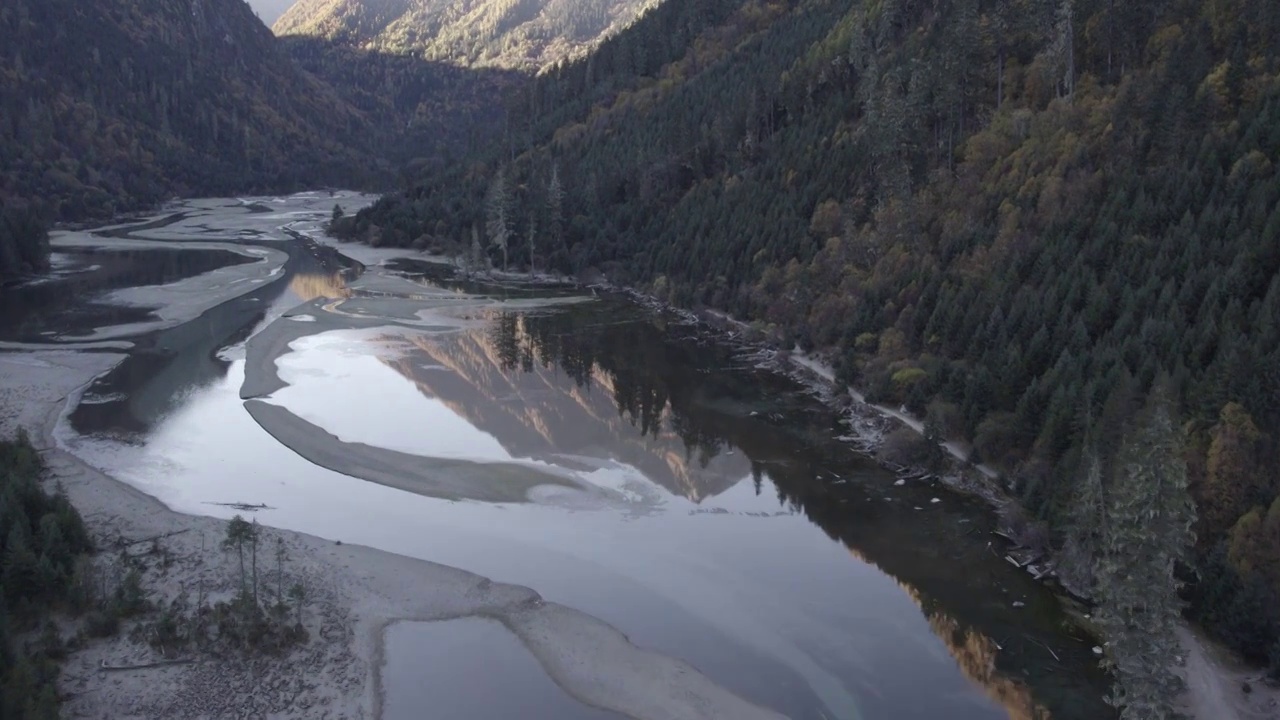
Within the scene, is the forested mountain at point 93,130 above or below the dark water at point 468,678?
above

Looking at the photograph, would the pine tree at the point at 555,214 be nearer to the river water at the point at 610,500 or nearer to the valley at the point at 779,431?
the valley at the point at 779,431

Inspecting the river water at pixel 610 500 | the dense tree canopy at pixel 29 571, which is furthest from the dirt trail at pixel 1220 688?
the dense tree canopy at pixel 29 571

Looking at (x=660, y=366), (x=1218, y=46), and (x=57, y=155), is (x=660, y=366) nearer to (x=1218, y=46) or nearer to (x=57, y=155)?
(x=1218, y=46)

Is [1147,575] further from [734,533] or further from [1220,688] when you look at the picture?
[734,533]

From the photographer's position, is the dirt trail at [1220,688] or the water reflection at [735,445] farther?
the water reflection at [735,445]

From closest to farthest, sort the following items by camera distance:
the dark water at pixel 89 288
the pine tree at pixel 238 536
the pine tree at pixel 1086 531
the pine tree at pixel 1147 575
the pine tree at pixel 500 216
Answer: the pine tree at pixel 1147 575 < the pine tree at pixel 1086 531 < the pine tree at pixel 238 536 < the dark water at pixel 89 288 < the pine tree at pixel 500 216

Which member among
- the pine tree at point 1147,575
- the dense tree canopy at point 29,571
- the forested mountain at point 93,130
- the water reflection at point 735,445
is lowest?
the water reflection at point 735,445

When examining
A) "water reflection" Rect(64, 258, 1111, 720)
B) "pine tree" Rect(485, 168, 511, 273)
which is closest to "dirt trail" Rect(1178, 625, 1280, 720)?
"water reflection" Rect(64, 258, 1111, 720)
